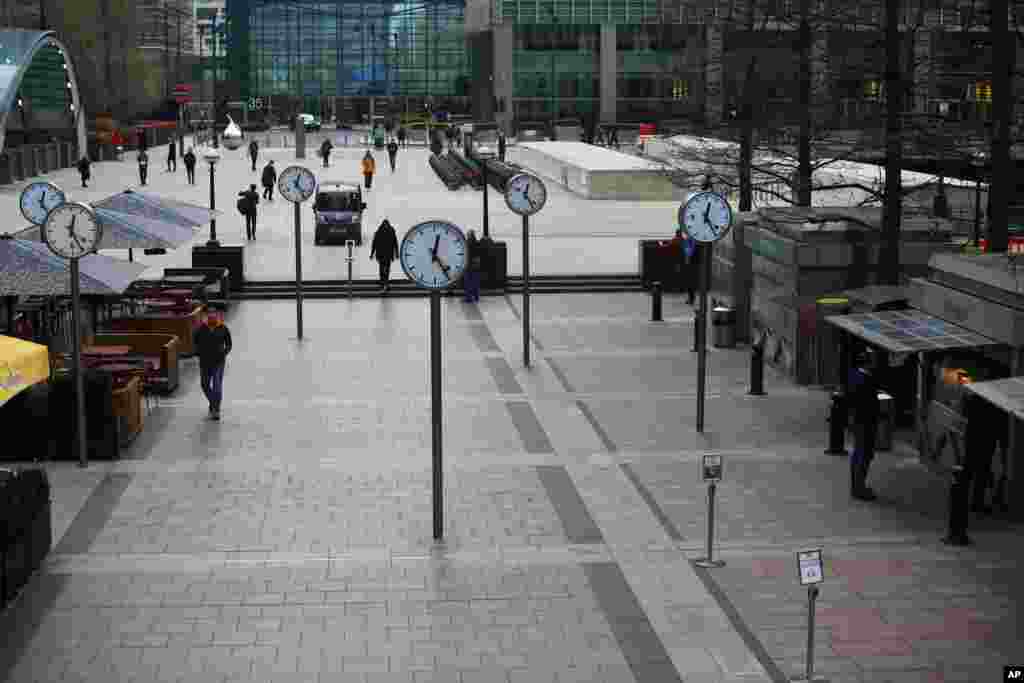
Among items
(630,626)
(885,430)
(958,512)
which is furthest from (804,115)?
(630,626)

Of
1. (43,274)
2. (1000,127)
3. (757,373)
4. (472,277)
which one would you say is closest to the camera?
(1000,127)

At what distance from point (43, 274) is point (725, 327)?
1064 centimetres

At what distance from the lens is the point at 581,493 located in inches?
629

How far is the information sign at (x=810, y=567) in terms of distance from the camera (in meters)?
10.5

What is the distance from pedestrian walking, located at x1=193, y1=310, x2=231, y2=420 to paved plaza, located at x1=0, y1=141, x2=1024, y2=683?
42cm

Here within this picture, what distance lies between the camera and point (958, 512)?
1405 cm

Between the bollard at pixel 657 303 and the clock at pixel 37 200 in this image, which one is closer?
the clock at pixel 37 200

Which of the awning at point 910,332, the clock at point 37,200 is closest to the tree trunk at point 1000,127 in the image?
the awning at point 910,332

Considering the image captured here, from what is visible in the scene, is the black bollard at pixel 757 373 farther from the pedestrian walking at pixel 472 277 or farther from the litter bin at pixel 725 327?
the pedestrian walking at pixel 472 277

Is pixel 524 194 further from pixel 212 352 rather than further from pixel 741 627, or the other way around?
pixel 741 627

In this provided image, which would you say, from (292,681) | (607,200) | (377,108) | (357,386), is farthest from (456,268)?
(377,108)

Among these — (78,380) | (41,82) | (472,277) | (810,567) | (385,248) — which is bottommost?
(472,277)

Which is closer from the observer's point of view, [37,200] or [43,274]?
[43,274]

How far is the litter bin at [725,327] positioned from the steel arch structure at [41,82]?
1622 inches
